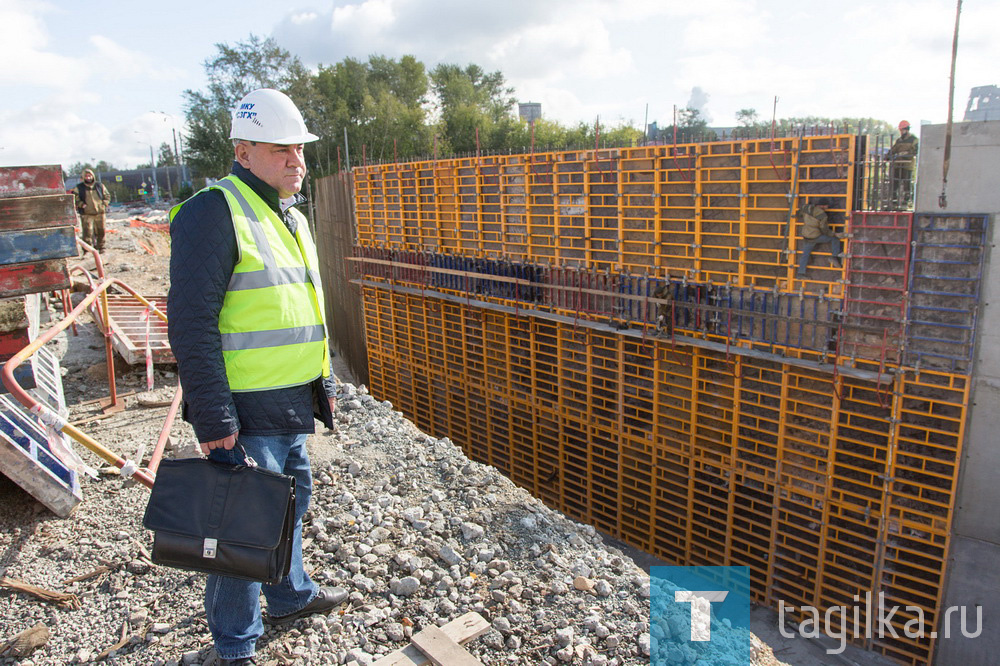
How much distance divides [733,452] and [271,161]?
5.51m

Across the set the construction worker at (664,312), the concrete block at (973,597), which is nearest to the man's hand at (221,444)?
the construction worker at (664,312)

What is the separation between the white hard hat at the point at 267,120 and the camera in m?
2.63

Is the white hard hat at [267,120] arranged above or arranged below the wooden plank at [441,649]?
above

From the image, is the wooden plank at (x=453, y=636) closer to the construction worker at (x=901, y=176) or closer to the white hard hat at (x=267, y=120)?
the white hard hat at (x=267, y=120)

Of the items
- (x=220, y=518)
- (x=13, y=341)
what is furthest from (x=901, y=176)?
(x=13, y=341)

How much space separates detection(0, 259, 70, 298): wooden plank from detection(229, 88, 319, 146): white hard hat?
195 cm

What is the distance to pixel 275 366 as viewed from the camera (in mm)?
2684

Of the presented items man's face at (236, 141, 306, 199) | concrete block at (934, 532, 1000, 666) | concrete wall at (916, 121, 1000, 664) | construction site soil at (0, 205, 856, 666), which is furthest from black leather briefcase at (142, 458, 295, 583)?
concrete block at (934, 532, 1000, 666)

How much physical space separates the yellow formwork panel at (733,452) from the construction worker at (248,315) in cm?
477

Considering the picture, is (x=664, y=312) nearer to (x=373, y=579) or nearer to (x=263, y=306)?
(x=373, y=579)

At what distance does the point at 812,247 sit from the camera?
575cm

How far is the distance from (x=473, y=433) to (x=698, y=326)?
4.64m

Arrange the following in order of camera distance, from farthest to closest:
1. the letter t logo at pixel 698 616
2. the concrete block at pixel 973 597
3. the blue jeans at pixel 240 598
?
the concrete block at pixel 973 597 → the letter t logo at pixel 698 616 → the blue jeans at pixel 240 598

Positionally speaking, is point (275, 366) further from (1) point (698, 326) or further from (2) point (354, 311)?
(2) point (354, 311)
